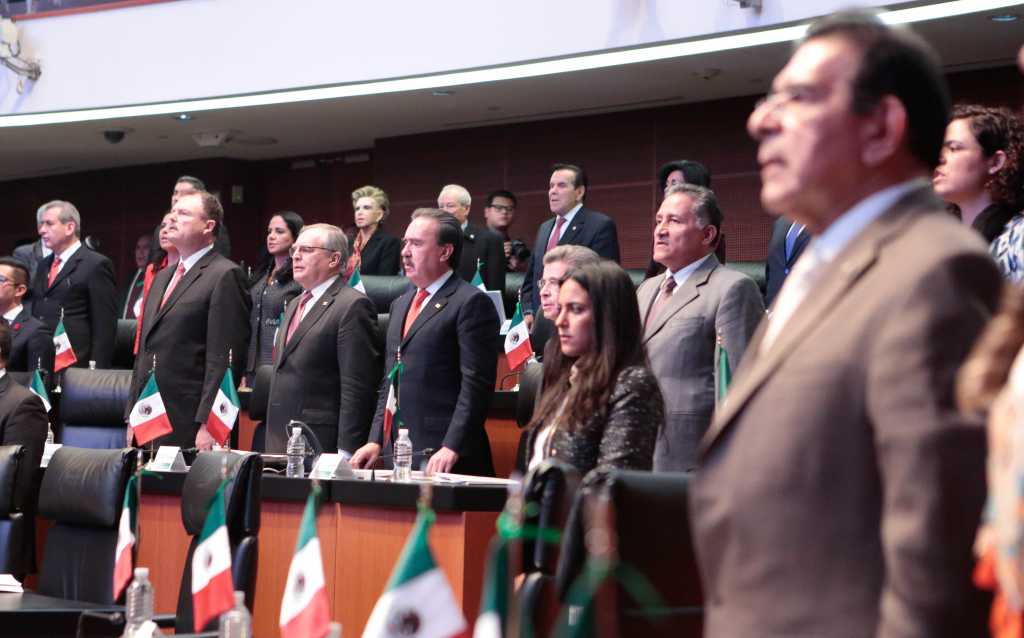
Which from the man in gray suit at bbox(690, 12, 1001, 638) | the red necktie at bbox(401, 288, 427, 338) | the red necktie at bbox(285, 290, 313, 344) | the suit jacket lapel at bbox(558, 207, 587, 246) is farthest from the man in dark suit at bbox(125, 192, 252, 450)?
the man in gray suit at bbox(690, 12, 1001, 638)

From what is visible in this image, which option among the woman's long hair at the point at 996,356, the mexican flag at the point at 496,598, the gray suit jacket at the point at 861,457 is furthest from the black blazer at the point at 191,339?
the woman's long hair at the point at 996,356

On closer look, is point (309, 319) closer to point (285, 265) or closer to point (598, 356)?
point (598, 356)

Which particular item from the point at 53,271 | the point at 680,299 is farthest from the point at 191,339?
the point at 53,271

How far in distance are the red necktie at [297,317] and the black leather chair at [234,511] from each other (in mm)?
1880

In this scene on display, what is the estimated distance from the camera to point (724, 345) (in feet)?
12.8

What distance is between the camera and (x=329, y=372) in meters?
5.17

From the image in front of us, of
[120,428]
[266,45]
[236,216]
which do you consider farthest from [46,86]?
[120,428]

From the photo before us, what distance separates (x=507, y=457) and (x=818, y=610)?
4.32m

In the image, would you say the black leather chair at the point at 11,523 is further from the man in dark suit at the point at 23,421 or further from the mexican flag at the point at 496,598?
the mexican flag at the point at 496,598

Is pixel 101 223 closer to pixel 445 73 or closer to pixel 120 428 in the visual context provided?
pixel 445 73

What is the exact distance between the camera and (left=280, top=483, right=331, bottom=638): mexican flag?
2141mm

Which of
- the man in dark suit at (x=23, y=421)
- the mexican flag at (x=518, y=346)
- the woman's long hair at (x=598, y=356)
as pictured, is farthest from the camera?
the mexican flag at (x=518, y=346)

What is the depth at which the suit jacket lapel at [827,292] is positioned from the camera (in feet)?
→ 4.75

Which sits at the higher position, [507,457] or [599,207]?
[599,207]
